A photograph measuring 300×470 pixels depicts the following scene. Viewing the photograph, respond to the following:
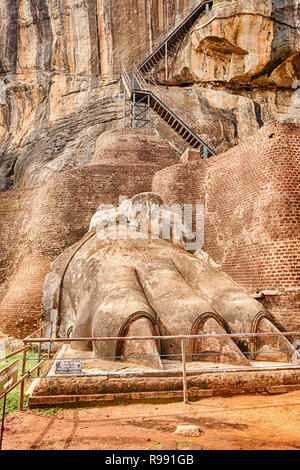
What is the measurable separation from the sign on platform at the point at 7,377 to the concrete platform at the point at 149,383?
1.23 metres

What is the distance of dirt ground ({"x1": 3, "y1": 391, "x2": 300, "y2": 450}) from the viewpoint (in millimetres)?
3256

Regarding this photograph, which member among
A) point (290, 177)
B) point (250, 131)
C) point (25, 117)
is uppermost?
point (25, 117)

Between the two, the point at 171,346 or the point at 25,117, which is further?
the point at 25,117

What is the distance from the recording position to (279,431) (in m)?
3.61

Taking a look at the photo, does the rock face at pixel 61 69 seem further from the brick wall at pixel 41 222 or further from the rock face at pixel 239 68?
the brick wall at pixel 41 222

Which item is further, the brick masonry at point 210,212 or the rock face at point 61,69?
the rock face at point 61,69

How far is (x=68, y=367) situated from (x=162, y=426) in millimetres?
1779

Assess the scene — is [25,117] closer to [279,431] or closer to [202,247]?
[202,247]

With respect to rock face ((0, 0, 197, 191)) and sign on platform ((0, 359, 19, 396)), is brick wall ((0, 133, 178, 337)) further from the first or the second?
rock face ((0, 0, 197, 191))

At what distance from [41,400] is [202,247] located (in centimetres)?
776

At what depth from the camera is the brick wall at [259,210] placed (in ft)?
27.7

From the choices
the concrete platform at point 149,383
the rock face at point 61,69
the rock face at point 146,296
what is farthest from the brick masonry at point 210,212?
the rock face at point 61,69

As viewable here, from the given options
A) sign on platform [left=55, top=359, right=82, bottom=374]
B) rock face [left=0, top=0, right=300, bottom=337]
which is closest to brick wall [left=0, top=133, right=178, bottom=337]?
rock face [left=0, top=0, right=300, bottom=337]
